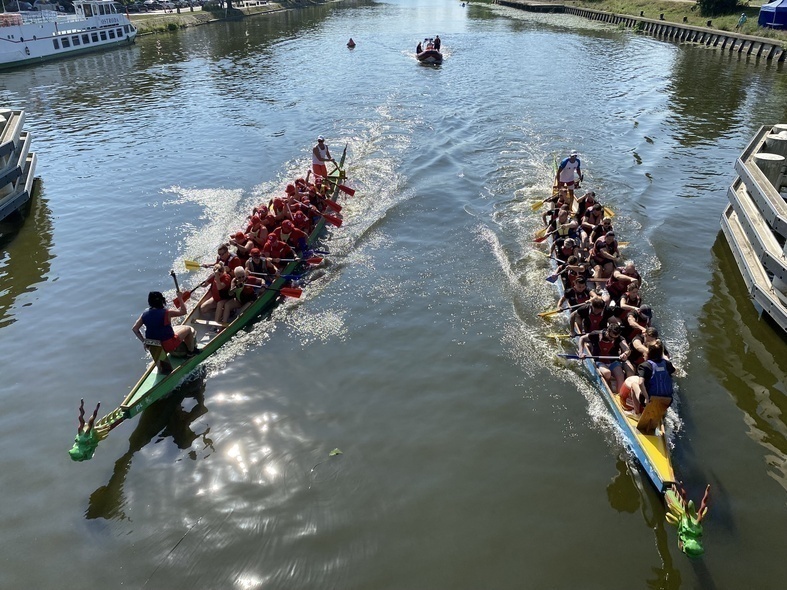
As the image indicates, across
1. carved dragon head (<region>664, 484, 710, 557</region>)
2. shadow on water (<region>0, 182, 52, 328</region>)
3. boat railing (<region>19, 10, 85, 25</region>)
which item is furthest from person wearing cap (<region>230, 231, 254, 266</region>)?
boat railing (<region>19, 10, 85, 25</region>)

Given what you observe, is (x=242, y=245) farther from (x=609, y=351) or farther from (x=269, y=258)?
(x=609, y=351)

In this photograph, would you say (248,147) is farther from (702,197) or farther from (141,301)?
(702,197)

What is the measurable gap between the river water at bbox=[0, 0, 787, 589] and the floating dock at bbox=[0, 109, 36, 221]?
78cm

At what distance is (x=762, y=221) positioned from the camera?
1455 cm

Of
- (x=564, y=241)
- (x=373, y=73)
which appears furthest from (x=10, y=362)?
(x=373, y=73)

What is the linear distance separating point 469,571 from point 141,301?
1104 cm

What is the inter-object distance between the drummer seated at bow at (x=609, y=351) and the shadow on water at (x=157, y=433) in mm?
7703

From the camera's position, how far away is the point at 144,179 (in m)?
23.0

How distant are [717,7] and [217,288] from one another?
208 ft

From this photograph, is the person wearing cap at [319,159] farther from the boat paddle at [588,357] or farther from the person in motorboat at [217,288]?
the boat paddle at [588,357]

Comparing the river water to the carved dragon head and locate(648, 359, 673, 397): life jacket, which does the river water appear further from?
locate(648, 359, 673, 397): life jacket

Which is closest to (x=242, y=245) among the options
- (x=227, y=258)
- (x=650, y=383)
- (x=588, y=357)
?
(x=227, y=258)

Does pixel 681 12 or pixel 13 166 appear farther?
pixel 681 12

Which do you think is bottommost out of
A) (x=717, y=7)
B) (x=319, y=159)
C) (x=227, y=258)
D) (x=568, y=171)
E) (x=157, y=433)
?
(x=157, y=433)
